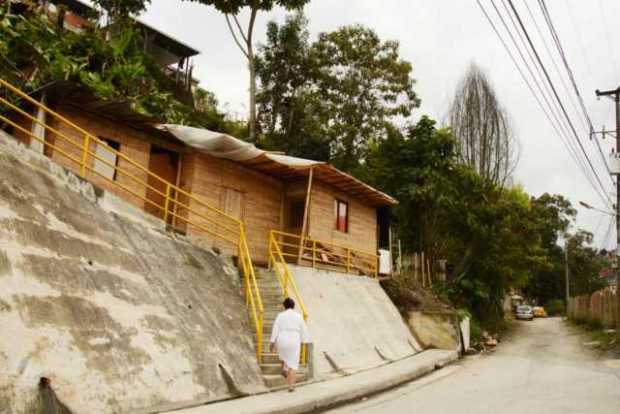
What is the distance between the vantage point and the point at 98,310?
686 centimetres

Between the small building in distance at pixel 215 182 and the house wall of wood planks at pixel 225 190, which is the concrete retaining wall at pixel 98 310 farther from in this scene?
the house wall of wood planks at pixel 225 190

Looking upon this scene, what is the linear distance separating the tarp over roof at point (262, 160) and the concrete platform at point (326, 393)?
6.23 meters

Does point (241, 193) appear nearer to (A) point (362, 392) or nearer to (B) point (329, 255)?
(B) point (329, 255)

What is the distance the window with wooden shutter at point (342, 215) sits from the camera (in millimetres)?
17703

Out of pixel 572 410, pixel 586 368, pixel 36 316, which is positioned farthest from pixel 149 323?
pixel 586 368

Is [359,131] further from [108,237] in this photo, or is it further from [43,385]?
[43,385]

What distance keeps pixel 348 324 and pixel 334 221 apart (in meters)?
4.56

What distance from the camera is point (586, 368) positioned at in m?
13.4

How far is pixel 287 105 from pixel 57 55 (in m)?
15.6

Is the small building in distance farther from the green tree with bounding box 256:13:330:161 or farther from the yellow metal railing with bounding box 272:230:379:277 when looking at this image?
the green tree with bounding box 256:13:330:161

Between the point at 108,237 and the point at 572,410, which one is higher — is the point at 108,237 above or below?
above

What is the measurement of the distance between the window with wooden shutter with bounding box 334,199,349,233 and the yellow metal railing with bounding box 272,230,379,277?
786 mm

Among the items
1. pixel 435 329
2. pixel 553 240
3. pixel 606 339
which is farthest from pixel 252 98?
pixel 553 240

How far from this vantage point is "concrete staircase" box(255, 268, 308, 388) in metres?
9.18
